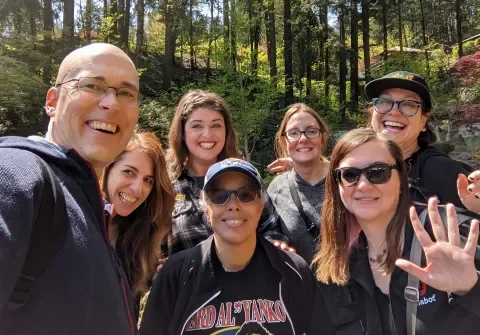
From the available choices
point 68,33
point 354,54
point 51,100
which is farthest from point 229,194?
point 354,54

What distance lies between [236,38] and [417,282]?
1409cm

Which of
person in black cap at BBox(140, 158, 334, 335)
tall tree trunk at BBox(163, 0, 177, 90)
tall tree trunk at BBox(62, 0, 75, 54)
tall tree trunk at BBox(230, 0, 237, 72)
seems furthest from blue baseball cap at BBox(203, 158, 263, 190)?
tall tree trunk at BBox(163, 0, 177, 90)

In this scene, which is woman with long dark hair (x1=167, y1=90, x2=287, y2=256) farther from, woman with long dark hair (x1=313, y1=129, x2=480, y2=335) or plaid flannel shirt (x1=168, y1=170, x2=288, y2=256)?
woman with long dark hair (x1=313, y1=129, x2=480, y2=335)

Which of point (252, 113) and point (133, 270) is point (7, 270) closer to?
point (133, 270)

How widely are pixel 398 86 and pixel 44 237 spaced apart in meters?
2.72

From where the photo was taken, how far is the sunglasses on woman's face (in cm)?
228

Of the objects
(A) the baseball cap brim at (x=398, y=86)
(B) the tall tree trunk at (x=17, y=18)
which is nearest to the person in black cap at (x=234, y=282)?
(A) the baseball cap brim at (x=398, y=86)

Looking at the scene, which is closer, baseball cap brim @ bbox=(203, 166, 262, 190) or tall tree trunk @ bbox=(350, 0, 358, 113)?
baseball cap brim @ bbox=(203, 166, 262, 190)

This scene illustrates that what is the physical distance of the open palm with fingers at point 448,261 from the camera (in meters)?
1.73

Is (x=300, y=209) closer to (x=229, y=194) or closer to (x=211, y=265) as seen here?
(x=229, y=194)

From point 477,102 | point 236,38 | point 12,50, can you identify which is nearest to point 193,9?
point 236,38

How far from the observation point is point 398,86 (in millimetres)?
2957

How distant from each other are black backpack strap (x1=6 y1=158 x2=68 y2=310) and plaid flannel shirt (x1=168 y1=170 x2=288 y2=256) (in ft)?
5.80

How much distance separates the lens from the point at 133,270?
2.98m
